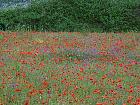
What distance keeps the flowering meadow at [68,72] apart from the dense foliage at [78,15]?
14.3 metres

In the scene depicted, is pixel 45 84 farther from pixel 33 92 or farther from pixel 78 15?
pixel 78 15

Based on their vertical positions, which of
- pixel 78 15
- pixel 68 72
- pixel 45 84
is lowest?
pixel 78 15

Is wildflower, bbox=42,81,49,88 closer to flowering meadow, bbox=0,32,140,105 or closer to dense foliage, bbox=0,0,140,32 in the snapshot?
flowering meadow, bbox=0,32,140,105

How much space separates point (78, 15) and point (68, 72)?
27003 mm

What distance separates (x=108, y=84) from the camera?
13.7 metres

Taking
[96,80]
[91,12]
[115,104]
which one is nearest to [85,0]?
[91,12]

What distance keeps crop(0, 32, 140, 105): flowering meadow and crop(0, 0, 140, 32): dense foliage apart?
14335 mm

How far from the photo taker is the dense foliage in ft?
132

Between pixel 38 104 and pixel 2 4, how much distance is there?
3530 centimetres

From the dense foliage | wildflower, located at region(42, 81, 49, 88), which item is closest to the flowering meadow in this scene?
wildflower, located at region(42, 81, 49, 88)

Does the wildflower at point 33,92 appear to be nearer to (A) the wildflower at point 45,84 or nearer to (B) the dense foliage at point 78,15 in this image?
(A) the wildflower at point 45,84

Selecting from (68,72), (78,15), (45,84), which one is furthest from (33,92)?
(78,15)

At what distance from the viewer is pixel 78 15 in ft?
137

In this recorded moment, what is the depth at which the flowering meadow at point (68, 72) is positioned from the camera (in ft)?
37.6
